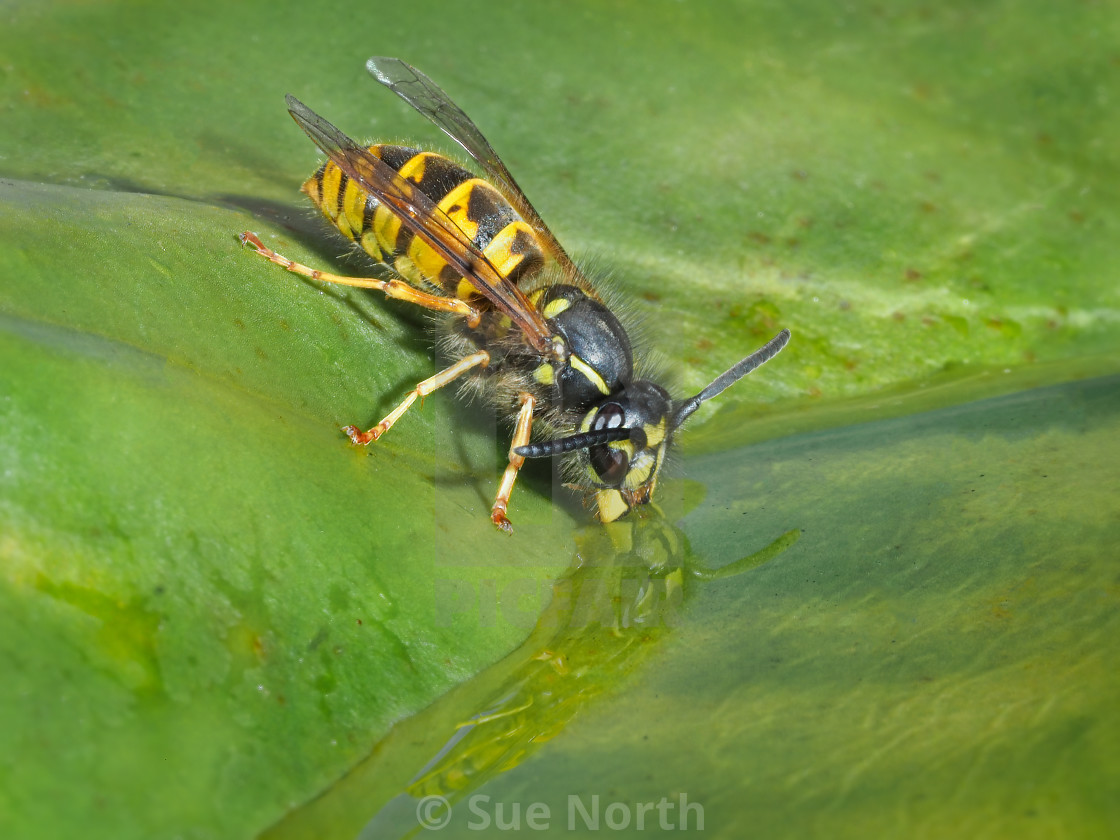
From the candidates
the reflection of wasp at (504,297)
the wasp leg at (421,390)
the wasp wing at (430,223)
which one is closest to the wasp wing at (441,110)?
the reflection of wasp at (504,297)

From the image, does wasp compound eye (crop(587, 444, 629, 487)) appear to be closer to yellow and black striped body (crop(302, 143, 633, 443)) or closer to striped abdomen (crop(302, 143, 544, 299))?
yellow and black striped body (crop(302, 143, 633, 443))

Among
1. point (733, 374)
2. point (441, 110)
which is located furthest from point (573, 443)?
point (441, 110)

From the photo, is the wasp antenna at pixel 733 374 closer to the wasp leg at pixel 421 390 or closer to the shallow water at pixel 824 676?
the shallow water at pixel 824 676

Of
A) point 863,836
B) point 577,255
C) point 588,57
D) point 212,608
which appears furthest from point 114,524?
point 588,57

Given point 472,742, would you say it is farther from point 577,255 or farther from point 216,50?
point 216,50

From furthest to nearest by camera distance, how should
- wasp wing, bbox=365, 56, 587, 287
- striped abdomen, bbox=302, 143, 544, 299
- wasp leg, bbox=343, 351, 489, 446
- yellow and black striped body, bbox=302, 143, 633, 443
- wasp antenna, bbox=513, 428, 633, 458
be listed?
wasp wing, bbox=365, 56, 587, 287
striped abdomen, bbox=302, 143, 544, 299
yellow and black striped body, bbox=302, 143, 633, 443
wasp antenna, bbox=513, 428, 633, 458
wasp leg, bbox=343, 351, 489, 446

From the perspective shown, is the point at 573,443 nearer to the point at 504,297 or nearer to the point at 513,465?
the point at 513,465

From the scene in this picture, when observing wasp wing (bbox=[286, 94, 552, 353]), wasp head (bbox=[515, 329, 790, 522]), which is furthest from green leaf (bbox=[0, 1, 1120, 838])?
wasp wing (bbox=[286, 94, 552, 353])
